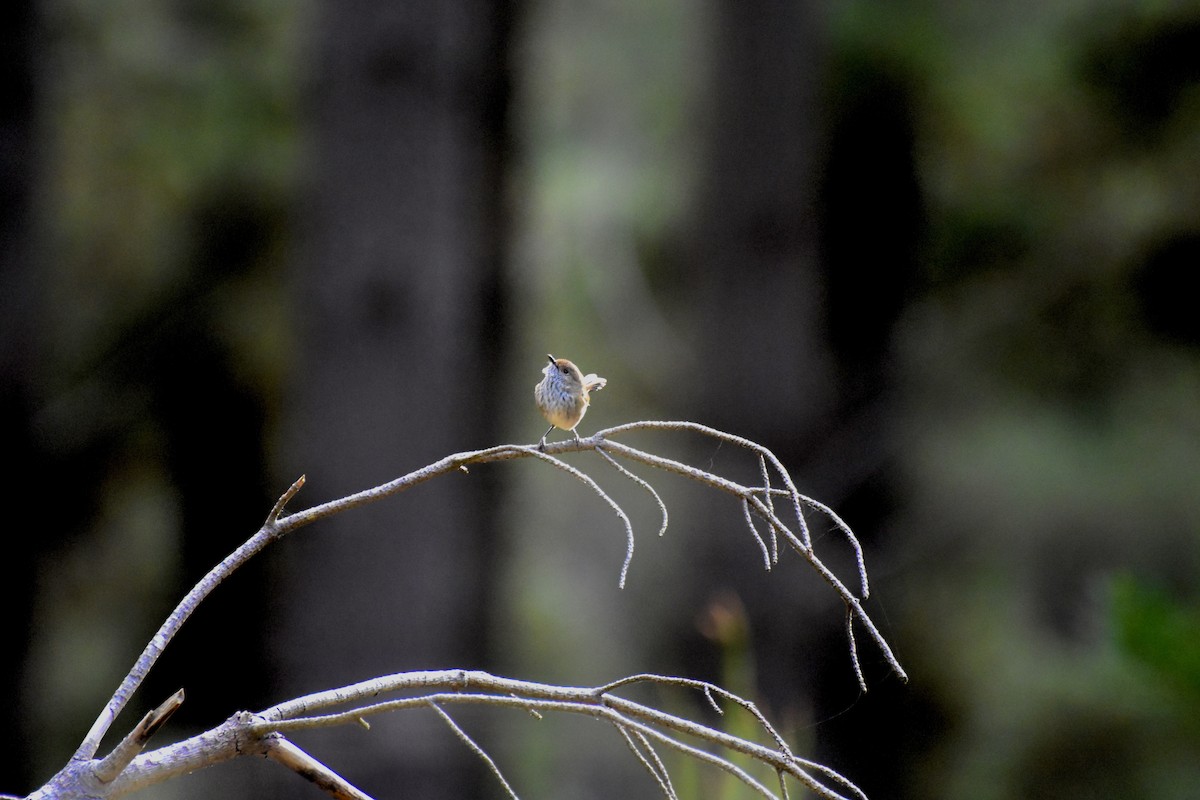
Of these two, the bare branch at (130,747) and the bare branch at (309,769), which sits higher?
the bare branch at (130,747)

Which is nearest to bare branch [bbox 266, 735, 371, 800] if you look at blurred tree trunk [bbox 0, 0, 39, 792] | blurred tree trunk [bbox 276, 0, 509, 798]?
blurred tree trunk [bbox 276, 0, 509, 798]

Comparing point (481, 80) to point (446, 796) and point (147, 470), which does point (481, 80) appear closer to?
point (446, 796)

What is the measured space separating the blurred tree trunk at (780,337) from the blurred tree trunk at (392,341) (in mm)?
1768

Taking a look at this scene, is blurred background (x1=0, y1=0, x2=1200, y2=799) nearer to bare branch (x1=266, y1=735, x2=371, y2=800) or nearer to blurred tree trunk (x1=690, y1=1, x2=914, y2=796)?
blurred tree trunk (x1=690, y1=1, x2=914, y2=796)

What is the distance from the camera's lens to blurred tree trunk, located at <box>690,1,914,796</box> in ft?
17.8

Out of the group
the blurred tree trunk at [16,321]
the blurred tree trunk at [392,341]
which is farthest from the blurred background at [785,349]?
the blurred tree trunk at [392,341]

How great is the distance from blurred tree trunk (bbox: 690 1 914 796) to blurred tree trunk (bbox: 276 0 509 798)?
1768mm

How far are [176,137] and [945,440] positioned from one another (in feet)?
14.3

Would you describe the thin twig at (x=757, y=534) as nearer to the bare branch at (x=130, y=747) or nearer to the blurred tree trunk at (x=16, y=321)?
the bare branch at (x=130, y=747)

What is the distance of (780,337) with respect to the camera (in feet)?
18.6

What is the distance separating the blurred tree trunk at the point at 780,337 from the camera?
214 inches

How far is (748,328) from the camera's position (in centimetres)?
568

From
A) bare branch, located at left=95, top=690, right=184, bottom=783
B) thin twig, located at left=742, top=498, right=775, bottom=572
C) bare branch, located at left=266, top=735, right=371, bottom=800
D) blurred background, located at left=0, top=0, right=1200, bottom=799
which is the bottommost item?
blurred background, located at left=0, top=0, right=1200, bottom=799

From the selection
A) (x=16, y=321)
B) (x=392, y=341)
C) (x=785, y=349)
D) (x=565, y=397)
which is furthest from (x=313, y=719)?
(x=785, y=349)
